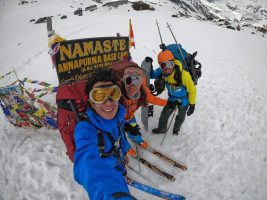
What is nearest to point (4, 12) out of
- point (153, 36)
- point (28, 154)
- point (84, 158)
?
point (153, 36)

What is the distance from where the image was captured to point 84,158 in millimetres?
2309

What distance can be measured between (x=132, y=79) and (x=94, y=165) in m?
2.31

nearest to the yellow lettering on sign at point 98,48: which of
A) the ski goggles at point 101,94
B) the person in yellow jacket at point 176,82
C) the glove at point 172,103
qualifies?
the person in yellow jacket at point 176,82

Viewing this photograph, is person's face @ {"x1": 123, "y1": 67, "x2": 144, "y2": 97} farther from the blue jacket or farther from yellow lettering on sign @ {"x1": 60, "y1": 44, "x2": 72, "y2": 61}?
yellow lettering on sign @ {"x1": 60, "y1": 44, "x2": 72, "y2": 61}

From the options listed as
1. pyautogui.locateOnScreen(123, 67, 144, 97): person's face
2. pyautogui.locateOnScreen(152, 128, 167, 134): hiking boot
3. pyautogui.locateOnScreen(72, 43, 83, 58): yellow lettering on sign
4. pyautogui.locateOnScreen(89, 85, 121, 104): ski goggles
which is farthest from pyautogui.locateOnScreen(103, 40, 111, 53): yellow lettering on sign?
pyautogui.locateOnScreen(89, 85, 121, 104): ski goggles

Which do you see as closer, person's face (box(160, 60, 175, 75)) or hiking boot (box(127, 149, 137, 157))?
person's face (box(160, 60, 175, 75))

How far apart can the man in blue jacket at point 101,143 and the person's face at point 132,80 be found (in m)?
1.10

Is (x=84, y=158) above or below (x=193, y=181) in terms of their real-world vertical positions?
above

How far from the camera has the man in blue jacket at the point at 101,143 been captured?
6.80 feet

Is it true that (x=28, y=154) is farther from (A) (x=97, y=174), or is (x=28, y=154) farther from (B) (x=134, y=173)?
(A) (x=97, y=174)

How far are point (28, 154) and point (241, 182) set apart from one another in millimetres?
5025

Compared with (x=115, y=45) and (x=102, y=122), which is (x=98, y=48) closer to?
(x=115, y=45)

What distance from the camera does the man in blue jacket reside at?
2072 millimetres

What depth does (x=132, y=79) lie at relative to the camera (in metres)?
4.23
